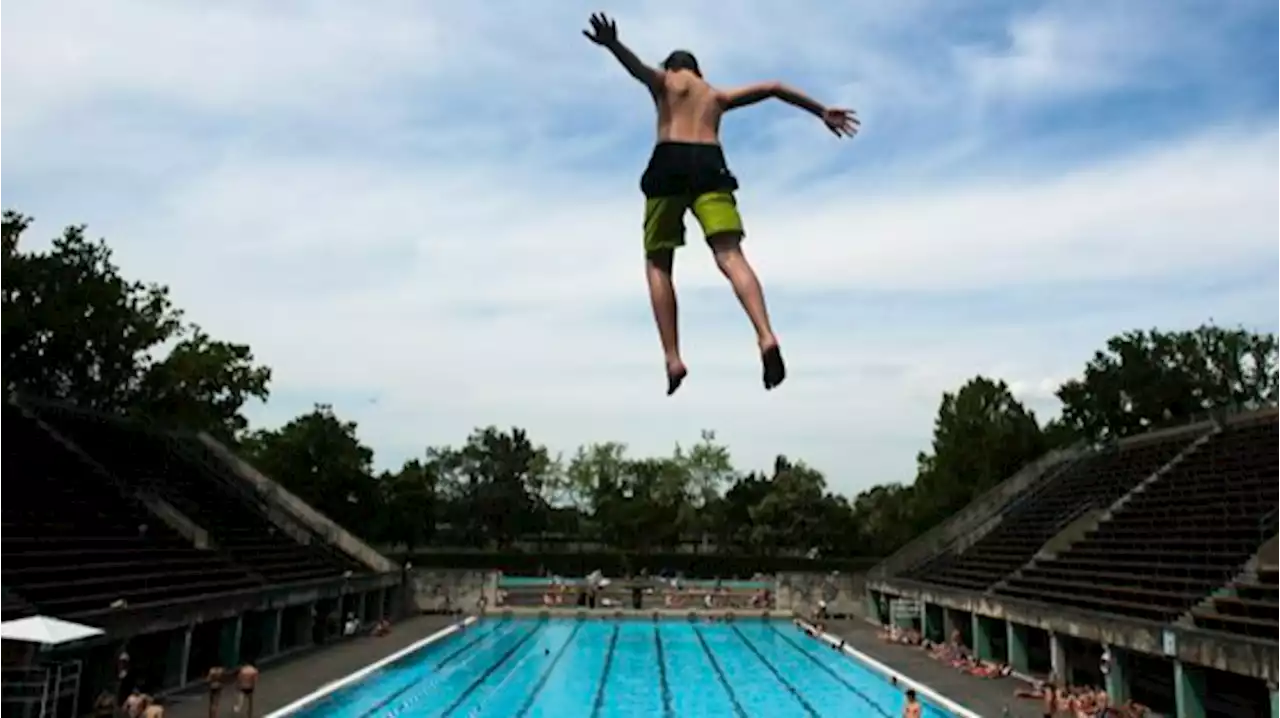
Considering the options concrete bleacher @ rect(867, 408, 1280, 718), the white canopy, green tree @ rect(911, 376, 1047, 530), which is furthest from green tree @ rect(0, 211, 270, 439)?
green tree @ rect(911, 376, 1047, 530)

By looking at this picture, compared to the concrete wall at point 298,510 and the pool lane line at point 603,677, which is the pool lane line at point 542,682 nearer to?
the pool lane line at point 603,677

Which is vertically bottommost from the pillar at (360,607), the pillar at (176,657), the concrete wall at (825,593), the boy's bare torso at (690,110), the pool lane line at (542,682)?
the pool lane line at (542,682)

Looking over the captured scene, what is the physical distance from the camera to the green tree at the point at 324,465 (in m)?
61.3

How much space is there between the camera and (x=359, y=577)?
4091cm

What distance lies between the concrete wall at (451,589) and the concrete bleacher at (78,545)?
20.1m

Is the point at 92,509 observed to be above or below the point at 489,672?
above

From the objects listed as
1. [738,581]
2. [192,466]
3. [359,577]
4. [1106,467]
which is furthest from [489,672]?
[738,581]

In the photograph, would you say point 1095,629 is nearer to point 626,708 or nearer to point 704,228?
point 626,708

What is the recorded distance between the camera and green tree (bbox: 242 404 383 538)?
2415 inches

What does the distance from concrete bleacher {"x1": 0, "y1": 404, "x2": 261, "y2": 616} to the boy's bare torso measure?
1944 cm

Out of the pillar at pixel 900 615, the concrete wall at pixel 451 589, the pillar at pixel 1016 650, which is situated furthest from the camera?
the concrete wall at pixel 451 589

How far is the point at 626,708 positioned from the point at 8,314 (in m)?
20.3

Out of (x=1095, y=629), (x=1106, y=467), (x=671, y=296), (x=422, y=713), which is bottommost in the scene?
(x=422, y=713)

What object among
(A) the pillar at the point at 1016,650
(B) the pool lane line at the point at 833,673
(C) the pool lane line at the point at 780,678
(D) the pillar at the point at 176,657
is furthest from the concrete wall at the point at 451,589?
(A) the pillar at the point at 1016,650
